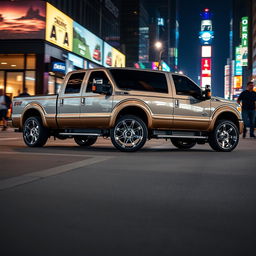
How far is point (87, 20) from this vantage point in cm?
4356

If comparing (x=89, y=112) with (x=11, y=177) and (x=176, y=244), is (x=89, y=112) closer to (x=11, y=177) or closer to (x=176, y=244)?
(x=11, y=177)

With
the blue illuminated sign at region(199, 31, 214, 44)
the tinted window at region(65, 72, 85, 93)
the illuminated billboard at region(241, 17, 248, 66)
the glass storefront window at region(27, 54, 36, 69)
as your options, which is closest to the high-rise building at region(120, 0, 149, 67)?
the blue illuminated sign at region(199, 31, 214, 44)

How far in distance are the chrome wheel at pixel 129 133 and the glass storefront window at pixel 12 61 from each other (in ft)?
78.5

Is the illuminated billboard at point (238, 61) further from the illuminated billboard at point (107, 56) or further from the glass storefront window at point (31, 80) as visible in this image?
the glass storefront window at point (31, 80)

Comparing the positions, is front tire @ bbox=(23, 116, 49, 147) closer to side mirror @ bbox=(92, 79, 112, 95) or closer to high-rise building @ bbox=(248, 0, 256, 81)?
side mirror @ bbox=(92, 79, 112, 95)

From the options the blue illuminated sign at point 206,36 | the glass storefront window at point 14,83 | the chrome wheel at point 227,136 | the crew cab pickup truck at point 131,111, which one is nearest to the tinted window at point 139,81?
the crew cab pickup truck at point 131,111

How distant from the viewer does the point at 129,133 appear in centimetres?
1028

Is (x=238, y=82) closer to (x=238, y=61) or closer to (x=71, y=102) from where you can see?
(x=238, y=61)

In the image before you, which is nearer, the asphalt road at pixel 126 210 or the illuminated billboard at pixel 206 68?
the asphalt road at pixel 126 210

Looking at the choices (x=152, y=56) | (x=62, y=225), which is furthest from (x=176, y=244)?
(x=152, y=56)

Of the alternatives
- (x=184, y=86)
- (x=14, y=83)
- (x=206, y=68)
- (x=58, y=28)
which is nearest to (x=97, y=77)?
(x=184, y=86)

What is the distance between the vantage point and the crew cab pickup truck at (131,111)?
33.9 feet

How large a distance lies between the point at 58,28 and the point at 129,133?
2550 cm

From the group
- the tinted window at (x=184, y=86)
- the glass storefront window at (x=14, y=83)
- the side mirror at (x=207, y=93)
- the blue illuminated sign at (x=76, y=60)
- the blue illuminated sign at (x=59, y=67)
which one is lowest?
the side mirror at (x=207, y=93)
